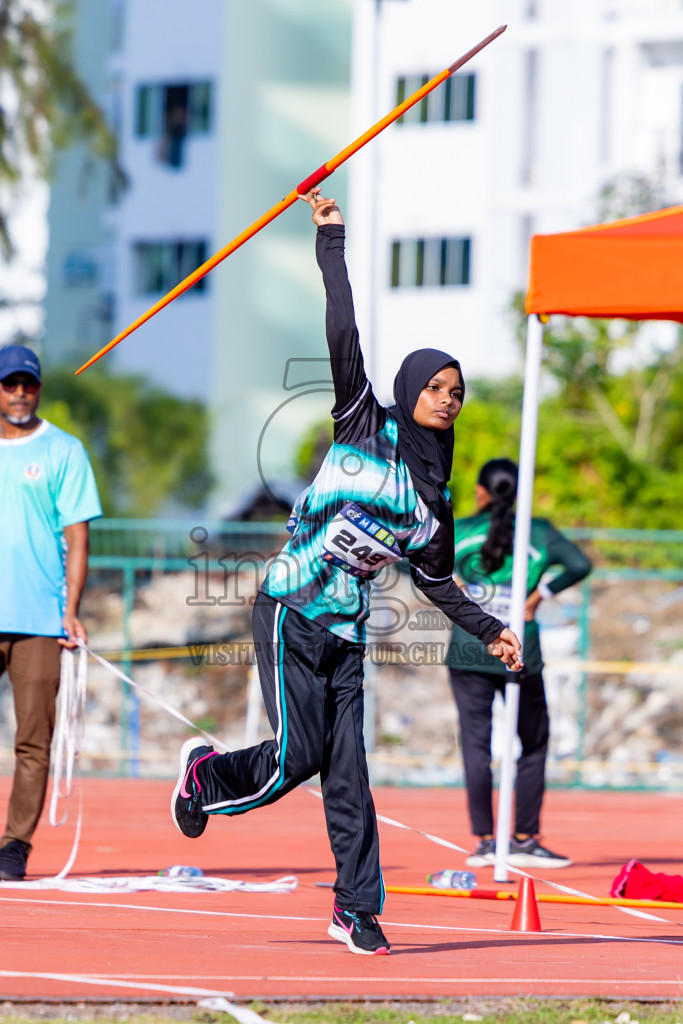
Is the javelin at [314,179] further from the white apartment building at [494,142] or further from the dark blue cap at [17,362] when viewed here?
the white apartment building at [494,142]

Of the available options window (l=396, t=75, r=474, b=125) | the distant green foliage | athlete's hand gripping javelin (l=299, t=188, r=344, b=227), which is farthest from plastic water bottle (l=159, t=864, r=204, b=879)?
window (l=396, t=75, r=474, b=125)

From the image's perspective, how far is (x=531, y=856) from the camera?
7.25 meters

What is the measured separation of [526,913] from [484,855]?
1945 mm

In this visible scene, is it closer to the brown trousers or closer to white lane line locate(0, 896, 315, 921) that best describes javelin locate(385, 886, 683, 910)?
white lane line locate(0, 896, 315, 921)

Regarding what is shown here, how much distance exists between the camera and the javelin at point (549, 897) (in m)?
5.92

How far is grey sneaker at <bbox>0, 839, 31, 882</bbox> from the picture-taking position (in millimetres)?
5898

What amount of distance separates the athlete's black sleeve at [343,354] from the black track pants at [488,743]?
2.97 m

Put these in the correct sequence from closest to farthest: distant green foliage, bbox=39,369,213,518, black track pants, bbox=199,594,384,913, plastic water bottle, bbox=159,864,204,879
→ black track pants, bbox=199,594,384,913 → plastic water bottle, bbox=159,864,204,879 → distant green foliage, bbox=39,369,213,518

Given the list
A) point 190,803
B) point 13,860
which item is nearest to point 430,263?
point 13,860

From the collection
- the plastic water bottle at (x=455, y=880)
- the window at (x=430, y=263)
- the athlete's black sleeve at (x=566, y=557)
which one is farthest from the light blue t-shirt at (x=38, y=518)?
the window at (x=430, y=263)

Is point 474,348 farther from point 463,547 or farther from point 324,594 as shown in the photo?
point 324,594

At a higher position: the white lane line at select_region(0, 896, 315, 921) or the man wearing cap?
the man wearing cap

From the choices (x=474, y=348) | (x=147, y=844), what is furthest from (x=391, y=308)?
(x=147, y=844)

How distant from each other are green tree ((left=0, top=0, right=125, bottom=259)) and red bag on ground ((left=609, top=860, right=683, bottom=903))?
1223 cm
